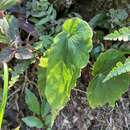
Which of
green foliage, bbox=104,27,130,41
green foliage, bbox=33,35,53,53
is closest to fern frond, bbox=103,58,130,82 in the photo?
green foliage, bbox=104,27,130,41

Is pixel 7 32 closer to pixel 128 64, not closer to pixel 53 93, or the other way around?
pixel 53 93

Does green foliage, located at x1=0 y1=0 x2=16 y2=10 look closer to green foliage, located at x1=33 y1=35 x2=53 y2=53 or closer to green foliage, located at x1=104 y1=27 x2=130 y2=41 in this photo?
green foliage, located at x1=33 y1=35 x2=53 y2=53

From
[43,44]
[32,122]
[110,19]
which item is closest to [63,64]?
[43,44]

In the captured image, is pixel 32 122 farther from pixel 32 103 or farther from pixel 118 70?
pixel 118 70

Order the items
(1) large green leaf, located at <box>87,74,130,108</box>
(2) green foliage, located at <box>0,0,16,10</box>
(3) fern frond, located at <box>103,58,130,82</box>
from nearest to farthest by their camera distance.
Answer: (3) fern frond, located at <box>103,58,130,82</box>, (1) large green leaf, located at <box>87,74,130,108</box>, (2) green foliage, located at <box>0,0,16,10</box>

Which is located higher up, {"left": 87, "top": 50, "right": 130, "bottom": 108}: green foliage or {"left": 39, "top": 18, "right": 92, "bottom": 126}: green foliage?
{"left": 39, "top": 18, "right": 92, "bottom": 126}: green foliage

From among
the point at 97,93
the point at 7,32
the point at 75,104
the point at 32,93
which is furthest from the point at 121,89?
the point at 7,32
